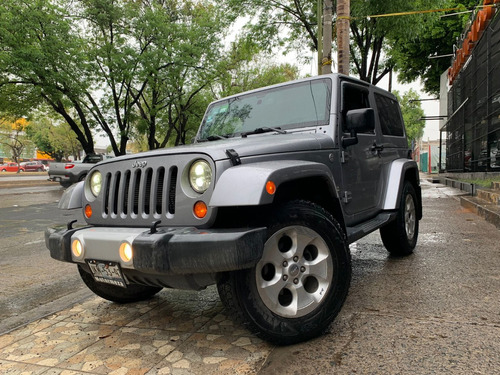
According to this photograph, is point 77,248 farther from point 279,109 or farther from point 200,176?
point 279,109

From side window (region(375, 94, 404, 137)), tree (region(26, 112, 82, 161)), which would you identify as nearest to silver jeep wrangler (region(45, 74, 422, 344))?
side window (region(375, 94, 404, 137))

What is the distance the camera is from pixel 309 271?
2555mm

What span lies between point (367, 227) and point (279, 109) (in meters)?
1.29

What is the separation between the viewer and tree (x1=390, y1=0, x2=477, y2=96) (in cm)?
1953

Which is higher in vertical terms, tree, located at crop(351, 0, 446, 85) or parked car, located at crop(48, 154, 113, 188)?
tree, located at crop(351, 0, 446, 85)

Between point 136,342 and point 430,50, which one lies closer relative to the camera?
point 136,342

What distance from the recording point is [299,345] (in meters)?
2.49

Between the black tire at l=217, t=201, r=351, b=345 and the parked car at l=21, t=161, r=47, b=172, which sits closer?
the black tire at l=217, t=201, r=351, b=345

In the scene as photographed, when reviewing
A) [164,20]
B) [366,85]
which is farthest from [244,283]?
[164,20]

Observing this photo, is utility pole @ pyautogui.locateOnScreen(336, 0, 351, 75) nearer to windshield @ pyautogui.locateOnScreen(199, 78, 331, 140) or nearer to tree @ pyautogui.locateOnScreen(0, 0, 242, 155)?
windshield @ pyautogui.locateOnScreen(199, 78, 331, 140)

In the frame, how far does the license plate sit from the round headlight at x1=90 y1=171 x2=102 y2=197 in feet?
2.10

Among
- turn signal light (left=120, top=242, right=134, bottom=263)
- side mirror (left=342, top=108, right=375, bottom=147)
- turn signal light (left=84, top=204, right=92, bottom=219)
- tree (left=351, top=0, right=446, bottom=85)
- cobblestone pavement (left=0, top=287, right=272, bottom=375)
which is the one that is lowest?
cobblestone pavement (left=0, top=287, right=272, bottom=375)

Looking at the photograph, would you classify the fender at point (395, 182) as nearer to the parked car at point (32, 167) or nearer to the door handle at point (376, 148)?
the door handle at point (376, 148)

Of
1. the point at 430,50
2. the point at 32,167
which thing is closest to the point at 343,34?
the point at 430,50
